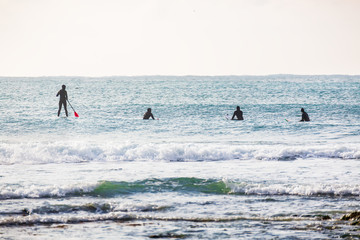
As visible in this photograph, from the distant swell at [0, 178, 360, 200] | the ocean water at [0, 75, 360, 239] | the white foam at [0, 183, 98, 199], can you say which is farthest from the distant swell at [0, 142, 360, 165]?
the white foam at [0, 183, 98, 199]

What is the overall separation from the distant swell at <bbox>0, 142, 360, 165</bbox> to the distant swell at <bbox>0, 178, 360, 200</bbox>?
4.07m

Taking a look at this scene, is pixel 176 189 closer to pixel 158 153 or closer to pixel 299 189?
pixel 299 189

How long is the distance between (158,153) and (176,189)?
4.87 meters

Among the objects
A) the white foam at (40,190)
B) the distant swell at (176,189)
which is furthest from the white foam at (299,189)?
the white foam at (40,190)

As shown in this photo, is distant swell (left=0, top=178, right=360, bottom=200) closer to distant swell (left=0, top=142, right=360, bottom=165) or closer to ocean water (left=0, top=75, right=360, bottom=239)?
ocean water (left=0, top=75, right=360, bottom=239)

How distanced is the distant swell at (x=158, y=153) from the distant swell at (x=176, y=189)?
4.07 meters

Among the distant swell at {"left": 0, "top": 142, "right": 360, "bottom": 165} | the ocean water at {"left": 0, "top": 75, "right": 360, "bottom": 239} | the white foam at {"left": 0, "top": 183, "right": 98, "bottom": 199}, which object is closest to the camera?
the ocean water at {"left": 0, "top": 75, "right": 360, "bottom": 239}

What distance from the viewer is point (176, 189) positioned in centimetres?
1173

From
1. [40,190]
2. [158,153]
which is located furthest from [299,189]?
[158,153]

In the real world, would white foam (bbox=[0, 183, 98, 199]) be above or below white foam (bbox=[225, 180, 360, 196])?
below

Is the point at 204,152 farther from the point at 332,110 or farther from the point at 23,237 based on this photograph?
the point at 332,110

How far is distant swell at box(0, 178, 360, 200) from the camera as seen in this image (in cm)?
1097

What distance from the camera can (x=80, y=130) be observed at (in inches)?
960

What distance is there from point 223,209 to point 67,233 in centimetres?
311
